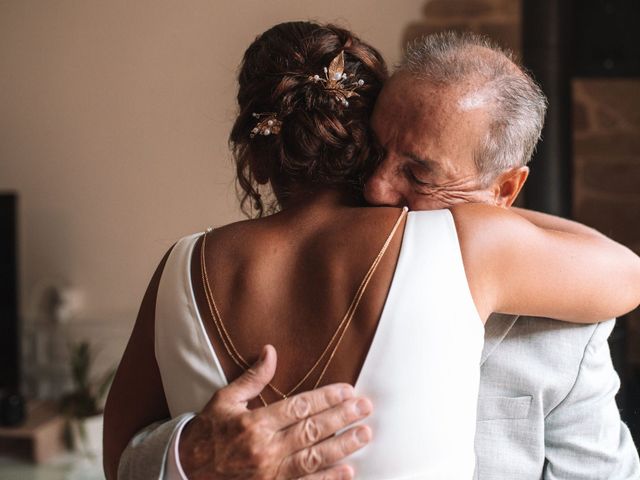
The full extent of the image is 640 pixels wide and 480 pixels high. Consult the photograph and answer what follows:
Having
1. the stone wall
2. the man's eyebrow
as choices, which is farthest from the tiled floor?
the man's eyebrow

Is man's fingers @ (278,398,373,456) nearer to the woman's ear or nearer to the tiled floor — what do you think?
the woman's ear

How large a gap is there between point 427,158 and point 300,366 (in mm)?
381

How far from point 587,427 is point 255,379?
0.54 metres

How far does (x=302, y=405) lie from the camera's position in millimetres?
948

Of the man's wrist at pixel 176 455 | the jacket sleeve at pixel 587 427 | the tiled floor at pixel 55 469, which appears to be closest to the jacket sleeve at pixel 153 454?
the man's wrist at pixel 176 455

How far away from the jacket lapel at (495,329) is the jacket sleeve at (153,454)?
0.44 meters

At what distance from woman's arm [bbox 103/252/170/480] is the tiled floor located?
2455mm

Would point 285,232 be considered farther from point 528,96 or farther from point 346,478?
point 528,96

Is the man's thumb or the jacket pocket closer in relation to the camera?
the man's thumb

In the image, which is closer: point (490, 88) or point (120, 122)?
point (490, 88)

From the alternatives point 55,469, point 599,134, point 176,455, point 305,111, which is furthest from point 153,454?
point 599,134

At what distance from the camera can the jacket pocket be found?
1146 millimetres

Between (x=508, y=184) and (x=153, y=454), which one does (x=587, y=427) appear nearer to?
(x=508, y=184)

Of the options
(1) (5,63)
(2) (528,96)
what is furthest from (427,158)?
(1) (5,63)
